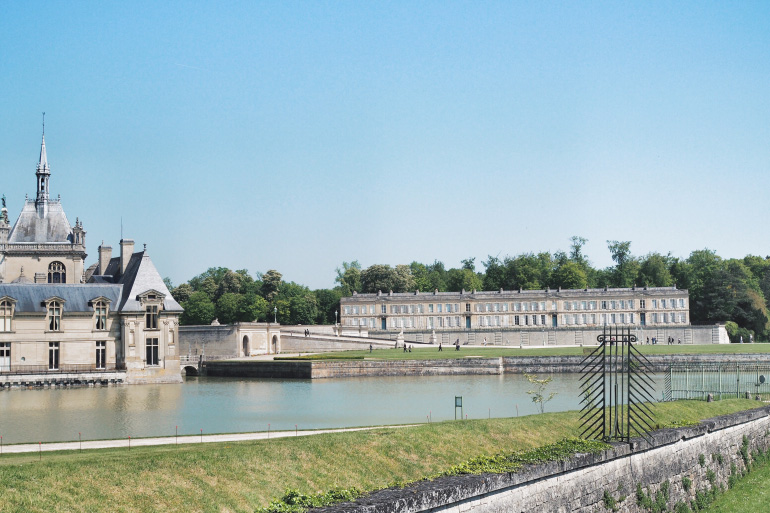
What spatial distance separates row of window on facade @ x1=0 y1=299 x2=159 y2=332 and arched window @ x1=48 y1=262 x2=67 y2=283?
747 cm

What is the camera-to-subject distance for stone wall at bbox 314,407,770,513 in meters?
11.2

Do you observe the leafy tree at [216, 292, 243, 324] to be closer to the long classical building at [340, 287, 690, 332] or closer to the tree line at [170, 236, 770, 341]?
the tree line at [170, 236, 770, 341]

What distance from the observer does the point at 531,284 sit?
373ft

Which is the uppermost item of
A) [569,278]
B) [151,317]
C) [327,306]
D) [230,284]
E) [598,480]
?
[230,284]

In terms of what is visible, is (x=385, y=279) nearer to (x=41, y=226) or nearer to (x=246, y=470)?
(x=41, y=226)

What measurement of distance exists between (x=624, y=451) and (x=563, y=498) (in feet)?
7.54

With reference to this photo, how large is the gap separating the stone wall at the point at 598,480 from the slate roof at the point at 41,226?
5007cm

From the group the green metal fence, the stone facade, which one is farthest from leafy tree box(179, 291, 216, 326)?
the green metal fence

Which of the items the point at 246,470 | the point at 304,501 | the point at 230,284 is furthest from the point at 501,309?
the point at 304,501

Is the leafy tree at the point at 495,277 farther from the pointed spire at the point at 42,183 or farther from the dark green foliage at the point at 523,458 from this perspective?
the dark green foliage at the point at 523,458

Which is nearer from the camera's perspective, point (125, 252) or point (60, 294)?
point (60, 294)

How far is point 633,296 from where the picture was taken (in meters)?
101

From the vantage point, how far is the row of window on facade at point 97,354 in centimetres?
5166

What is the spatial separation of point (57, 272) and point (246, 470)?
50.3 m
